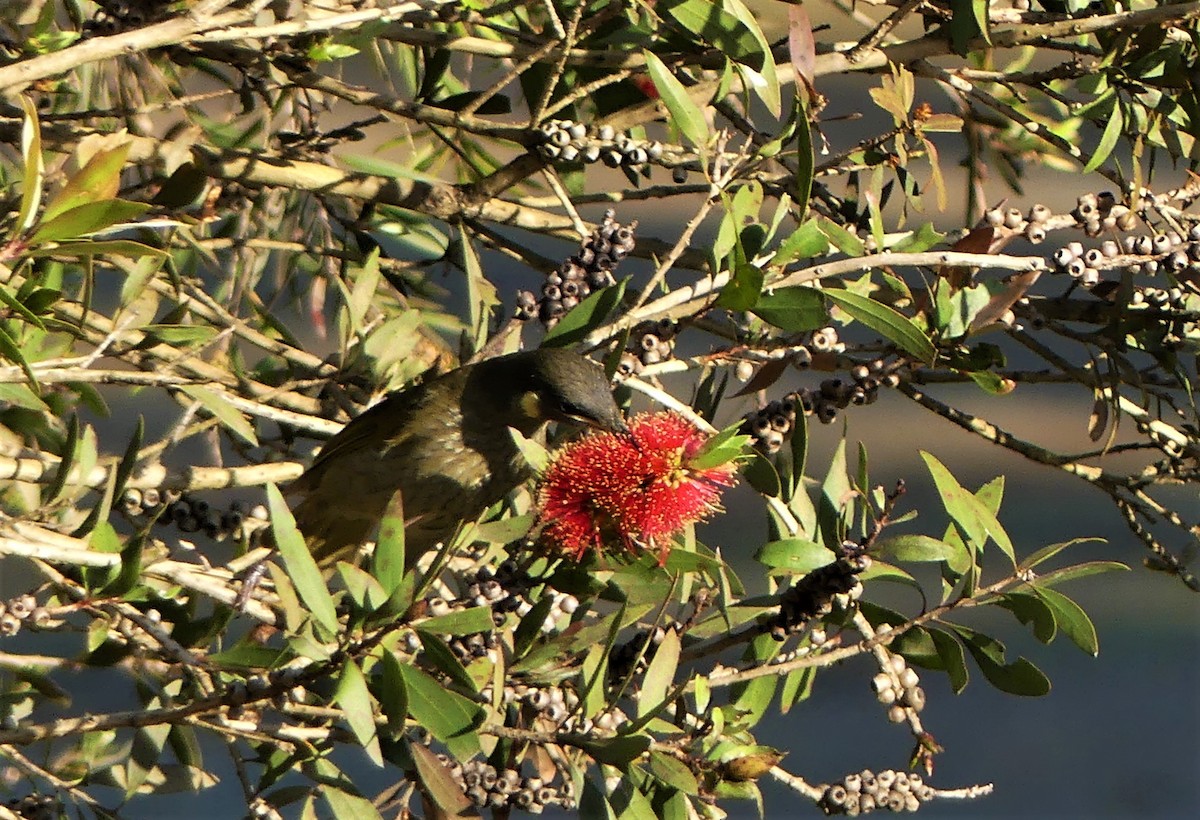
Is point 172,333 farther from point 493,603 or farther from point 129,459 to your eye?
point 493,603

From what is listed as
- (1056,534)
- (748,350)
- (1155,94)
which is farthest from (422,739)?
(1056,534)

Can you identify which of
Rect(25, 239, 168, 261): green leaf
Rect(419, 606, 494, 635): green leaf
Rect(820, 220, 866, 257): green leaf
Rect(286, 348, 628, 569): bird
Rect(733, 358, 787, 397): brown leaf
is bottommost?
Rect(286, 348, 628, 569): bird

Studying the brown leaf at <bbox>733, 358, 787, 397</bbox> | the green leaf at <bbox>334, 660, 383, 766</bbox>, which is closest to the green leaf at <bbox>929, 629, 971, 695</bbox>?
the brown leaf at <bbox>733, 358, 787, 397</bbox>

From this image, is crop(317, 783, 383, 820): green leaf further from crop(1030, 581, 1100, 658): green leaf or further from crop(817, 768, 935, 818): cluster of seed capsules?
crop(1030, 581, 1100, 658): green leaf

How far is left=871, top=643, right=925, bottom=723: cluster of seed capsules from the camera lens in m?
1.81

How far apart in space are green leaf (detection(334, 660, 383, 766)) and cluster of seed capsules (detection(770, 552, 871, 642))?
21.3 inches

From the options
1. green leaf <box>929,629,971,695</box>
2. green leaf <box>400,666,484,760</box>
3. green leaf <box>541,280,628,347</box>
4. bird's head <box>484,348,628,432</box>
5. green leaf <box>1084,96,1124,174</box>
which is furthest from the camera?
bird's head <box>484,348,628,432</box>

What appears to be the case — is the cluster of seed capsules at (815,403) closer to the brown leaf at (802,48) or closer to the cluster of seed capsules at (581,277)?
the cluster of seed capsules at (581,277)

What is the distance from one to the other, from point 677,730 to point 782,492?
36 cm

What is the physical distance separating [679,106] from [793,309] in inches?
11.8

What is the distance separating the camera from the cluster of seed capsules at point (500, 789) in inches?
70.1

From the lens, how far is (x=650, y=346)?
2072 millimetres

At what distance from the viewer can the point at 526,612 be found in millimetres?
1924

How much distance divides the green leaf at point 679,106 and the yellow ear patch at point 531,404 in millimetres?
893
